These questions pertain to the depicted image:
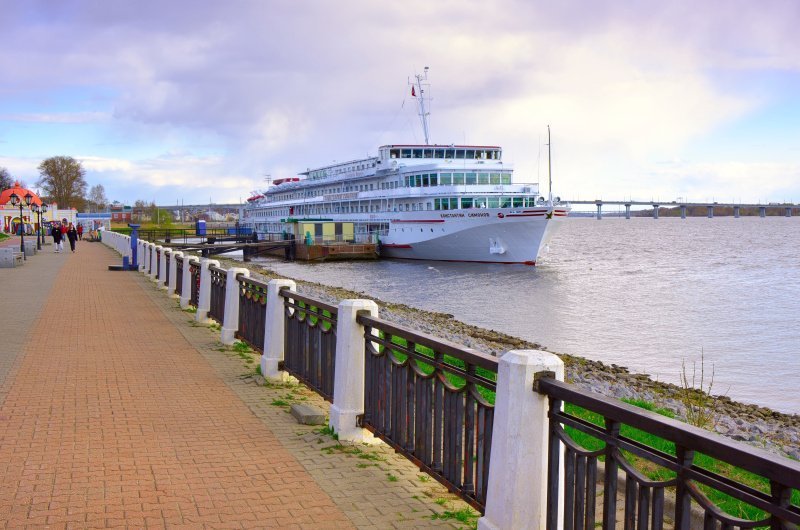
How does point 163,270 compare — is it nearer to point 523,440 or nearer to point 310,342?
point 310,342

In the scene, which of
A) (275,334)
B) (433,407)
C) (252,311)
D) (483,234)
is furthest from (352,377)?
(483,234)

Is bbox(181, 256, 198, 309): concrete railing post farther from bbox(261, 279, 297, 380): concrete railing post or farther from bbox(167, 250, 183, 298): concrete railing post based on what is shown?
bbox(261, 279, 297, 380): concrete railing post

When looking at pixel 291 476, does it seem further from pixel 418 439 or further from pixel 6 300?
pixel 6 300

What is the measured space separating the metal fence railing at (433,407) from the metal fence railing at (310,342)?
2.88 ft

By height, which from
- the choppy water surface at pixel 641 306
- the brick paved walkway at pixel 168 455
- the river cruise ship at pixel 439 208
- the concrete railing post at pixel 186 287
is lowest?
the choppy water surface at pixel 641 306

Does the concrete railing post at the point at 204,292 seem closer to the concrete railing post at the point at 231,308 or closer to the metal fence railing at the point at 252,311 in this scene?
the concrete railing post at the point at 231,308

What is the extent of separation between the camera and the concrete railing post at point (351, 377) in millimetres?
6684

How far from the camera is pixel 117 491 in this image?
5.24 meters

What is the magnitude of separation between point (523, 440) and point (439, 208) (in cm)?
5502

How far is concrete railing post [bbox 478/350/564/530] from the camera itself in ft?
13.2

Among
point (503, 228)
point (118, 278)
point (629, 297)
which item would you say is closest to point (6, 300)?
point (118, 278)

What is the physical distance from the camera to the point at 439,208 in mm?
58750

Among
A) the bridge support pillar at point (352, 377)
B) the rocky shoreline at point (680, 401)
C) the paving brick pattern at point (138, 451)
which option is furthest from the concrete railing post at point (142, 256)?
the bridge support pillar at point (352, 377)

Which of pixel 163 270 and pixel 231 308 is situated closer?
pixel 231 308
